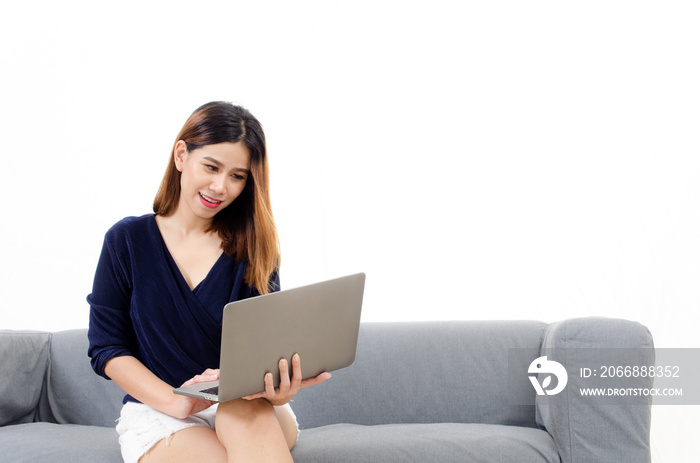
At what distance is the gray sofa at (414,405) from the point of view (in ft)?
5.22

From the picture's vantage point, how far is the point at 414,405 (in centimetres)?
201

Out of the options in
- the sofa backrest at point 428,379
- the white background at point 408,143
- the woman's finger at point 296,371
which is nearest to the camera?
the woman's finger at point 296,371

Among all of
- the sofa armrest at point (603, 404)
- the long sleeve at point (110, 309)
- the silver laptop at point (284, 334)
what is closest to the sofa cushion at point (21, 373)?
the long sleeve at point (110, 309)

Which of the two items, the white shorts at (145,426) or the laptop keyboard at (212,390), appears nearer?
the laptop keyboard at (212,390)

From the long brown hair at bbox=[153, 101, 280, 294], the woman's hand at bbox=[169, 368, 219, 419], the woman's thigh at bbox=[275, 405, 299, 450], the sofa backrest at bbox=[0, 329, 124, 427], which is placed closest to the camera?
the woman's hand at bbox=[169, 368, 219, 419]

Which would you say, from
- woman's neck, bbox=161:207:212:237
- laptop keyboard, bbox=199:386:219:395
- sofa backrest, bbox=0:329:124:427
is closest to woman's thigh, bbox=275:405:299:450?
laptop keyboard, bbox=199:386:219:395

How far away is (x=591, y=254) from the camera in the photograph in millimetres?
2387

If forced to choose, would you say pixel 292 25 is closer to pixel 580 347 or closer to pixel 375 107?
pixel 375 107

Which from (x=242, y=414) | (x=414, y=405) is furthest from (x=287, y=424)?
(x=414, y=405)

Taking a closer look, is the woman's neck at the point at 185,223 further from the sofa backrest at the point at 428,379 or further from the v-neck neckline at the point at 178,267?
the sofa backrest at the point at 428,379

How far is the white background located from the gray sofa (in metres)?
0.43

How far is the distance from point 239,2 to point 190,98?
18.5 inches

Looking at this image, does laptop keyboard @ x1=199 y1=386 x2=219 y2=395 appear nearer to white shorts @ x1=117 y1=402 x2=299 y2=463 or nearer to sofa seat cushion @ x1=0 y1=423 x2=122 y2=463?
white shorts @ x1=117 y1=402 x2=299 y2=463

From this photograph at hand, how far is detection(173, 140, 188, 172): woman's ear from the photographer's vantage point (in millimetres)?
1527
